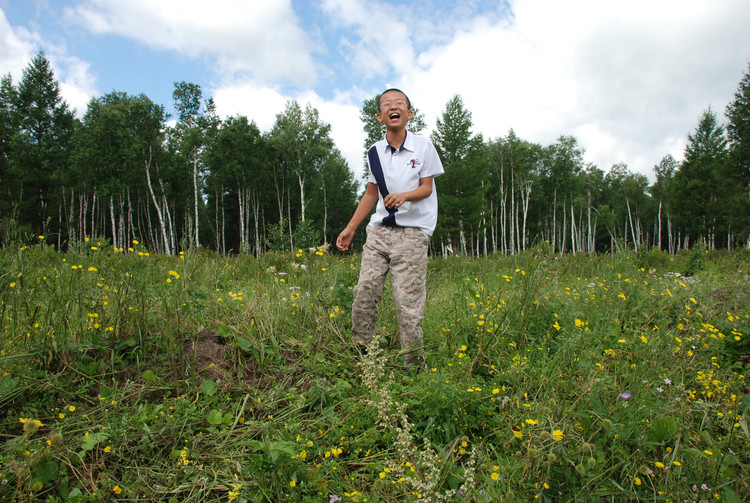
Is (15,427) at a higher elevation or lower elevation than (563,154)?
lower

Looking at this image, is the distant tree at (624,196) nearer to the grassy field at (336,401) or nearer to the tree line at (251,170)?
the tree line at (251,170)

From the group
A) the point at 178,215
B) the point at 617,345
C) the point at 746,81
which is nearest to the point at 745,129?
the point at 746,81

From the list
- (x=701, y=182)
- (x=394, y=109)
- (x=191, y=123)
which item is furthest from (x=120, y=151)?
(x=701, y=182)

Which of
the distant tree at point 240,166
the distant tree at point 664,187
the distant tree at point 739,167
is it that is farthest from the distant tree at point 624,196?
the distant tree at point 240,166

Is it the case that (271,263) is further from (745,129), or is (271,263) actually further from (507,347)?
(745,129)

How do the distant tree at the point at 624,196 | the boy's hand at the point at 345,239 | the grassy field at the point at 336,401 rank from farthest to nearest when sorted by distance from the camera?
the distant tree at the point at 624,196 → the boy's hand at the point at 345,239 → the grassy field at the point at 336,401

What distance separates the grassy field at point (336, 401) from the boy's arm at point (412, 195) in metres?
1.04

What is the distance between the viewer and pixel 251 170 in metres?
31.2

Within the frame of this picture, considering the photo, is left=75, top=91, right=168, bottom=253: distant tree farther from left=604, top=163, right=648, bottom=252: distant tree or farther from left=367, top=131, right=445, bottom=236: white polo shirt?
left=604, top=163, right=648, bottom=252: distant tree

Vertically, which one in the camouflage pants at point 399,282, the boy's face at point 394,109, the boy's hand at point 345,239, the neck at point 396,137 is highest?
the boy's face at point 394,109

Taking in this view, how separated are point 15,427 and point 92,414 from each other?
332 millimetres

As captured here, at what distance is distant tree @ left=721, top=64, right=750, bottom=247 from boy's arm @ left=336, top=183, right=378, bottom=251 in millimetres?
28778

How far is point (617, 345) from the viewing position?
9.73ft

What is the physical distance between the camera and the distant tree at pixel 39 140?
2664cm
